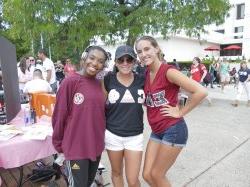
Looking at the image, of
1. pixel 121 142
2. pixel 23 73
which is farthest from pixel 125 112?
pixel 23 73

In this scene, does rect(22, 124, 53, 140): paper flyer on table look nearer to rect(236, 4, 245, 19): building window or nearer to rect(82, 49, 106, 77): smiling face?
rect(82, 49, 106, 77): smiling face

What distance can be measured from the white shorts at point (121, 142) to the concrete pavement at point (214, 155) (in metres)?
1.45

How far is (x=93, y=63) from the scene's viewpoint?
9.57 ft

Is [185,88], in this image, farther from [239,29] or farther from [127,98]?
[239,29]

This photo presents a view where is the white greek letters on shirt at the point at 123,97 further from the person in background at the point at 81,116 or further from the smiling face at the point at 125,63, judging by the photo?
the smiling face at the point at 125,63

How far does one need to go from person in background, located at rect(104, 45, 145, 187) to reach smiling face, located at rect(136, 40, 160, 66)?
0.08 meters

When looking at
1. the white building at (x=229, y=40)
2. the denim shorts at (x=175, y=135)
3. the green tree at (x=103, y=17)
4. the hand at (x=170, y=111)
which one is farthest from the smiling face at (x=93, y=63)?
the white building at (x=229, y=40)

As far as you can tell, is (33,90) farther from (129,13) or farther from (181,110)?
(129,13)

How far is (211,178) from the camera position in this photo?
4652 mm

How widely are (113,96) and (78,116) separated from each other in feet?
1.22

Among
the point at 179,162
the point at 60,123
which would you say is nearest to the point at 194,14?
the point at 179,162

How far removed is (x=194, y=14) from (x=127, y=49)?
320 inches

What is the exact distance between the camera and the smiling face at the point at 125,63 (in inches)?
119

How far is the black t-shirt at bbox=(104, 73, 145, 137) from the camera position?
299 cm
